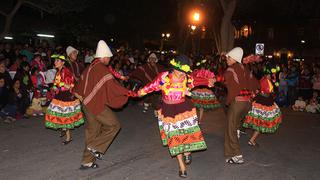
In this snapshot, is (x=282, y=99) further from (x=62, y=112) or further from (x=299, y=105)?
(x=62, y=112)

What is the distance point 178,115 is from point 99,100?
1332mm

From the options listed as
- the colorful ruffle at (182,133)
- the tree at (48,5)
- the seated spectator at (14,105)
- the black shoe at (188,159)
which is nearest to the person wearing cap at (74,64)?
the seated spectator at (14,105)

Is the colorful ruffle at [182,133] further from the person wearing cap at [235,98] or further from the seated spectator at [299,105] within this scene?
the seated spectator at [299,105]

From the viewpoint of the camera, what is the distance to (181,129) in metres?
5.61

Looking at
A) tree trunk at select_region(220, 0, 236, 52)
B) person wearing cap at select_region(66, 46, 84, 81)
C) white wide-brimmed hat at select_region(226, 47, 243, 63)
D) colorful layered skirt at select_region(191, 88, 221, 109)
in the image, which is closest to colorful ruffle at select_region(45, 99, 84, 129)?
person wearing cap at select_region(66, 46, 84, 81)

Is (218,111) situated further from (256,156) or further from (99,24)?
(99,24)

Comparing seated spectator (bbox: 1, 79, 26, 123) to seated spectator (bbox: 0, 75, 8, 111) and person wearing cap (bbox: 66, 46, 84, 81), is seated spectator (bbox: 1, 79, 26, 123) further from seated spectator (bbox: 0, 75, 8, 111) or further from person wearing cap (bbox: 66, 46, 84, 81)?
person wearing cap (bbox: 66, 46, 84, 81)

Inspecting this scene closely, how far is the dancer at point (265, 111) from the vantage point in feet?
24.1

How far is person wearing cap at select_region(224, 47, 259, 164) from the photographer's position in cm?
637

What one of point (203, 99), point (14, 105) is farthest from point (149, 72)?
point (14, 105)


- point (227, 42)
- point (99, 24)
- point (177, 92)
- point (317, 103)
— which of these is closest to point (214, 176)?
point (177, 92)

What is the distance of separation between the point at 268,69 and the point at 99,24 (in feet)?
65.6

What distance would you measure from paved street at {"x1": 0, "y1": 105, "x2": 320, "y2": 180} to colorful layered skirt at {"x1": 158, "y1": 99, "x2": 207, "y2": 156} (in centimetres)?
Result: 53

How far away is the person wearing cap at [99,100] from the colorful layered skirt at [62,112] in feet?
4.03
